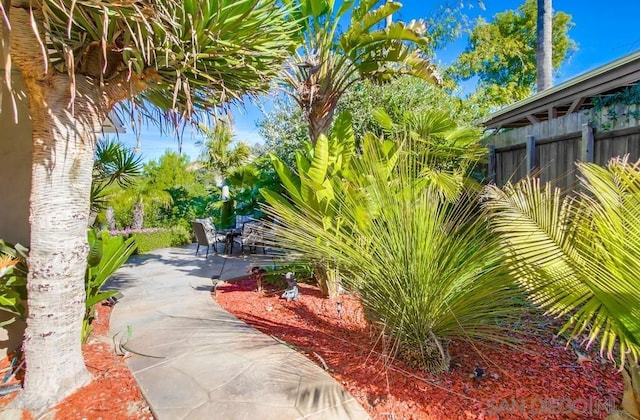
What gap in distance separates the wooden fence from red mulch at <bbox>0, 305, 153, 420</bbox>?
13.8 feet

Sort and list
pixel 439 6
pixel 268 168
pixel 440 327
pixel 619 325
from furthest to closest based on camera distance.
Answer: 1. pixel 439 6
2. pixel 268 168
3. pixel 440 327
4. pixel 619 325

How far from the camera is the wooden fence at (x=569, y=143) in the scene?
160 inches

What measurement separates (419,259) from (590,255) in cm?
97

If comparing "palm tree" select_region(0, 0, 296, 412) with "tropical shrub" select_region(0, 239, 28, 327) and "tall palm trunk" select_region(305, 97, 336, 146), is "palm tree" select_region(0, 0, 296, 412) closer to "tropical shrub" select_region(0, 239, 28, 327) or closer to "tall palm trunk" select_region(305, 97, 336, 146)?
"tropical shrub" select_region(0, 239, 28, 327)

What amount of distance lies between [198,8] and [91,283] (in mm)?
2832

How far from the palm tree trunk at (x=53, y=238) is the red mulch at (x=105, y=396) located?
14cm

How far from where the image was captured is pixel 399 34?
4.91 meters

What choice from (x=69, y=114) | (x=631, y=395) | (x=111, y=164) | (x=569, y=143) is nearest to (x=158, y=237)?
(x=111, y=164)

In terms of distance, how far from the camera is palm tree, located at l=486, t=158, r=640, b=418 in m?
1.74

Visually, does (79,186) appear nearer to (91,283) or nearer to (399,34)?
(91,283)

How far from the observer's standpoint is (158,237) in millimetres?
11266

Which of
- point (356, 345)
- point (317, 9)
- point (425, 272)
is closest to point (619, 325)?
point (425, 272)


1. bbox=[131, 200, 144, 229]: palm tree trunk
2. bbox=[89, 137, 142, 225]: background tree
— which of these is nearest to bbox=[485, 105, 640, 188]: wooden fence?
bbox=[89, 137, 142, 225]: background tree

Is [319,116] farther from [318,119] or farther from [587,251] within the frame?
[587,251]
